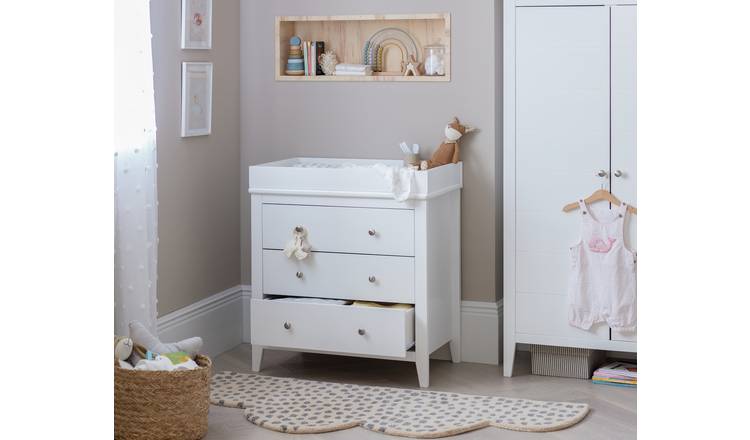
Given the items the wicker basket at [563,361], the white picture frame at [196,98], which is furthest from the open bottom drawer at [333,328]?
the white picture frame at [196,98]

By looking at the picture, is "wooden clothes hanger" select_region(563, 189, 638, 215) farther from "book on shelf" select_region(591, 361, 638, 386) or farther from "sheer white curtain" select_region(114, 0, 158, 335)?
"sheer white curtain" select_region(114, 0, 158, 335)

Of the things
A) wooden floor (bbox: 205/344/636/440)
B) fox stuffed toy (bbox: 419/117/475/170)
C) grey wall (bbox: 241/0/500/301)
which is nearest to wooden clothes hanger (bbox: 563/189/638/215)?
grey wall (bbox: 241/0/500/301)

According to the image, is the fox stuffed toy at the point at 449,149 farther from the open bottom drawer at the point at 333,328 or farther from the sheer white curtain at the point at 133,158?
the sheer white curtain at the point at 133,158

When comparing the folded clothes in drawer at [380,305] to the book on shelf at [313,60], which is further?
the book on shelf at [313,60]

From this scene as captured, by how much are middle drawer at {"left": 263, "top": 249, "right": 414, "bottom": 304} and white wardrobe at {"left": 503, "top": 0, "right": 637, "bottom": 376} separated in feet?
1.54

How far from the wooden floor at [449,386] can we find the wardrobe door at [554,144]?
212mm

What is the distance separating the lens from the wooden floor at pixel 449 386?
299 centimetres

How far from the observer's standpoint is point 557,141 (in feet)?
11.6

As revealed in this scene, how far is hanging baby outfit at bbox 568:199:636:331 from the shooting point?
346 centimetres

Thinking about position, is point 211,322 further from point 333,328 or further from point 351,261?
point 351,261
